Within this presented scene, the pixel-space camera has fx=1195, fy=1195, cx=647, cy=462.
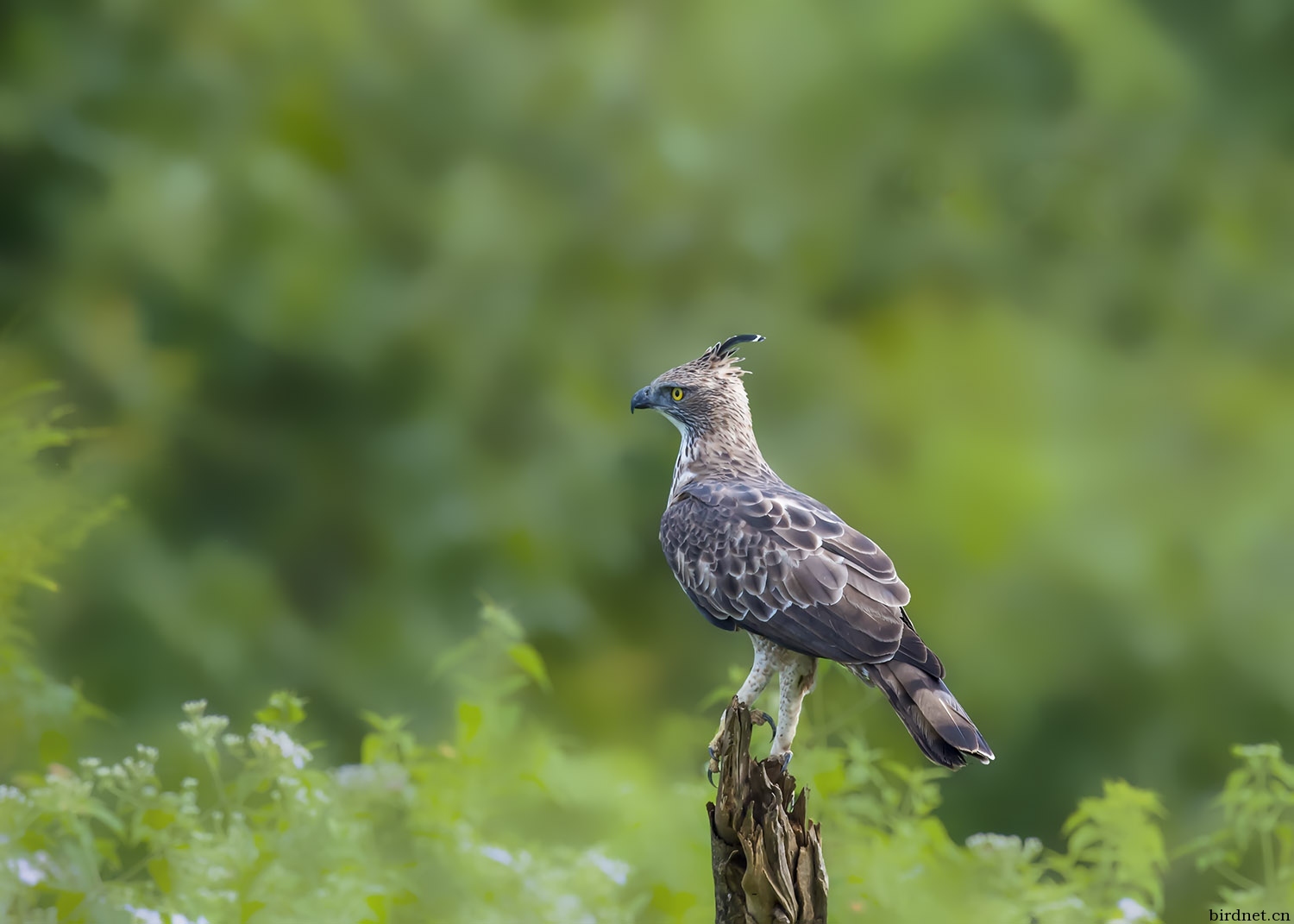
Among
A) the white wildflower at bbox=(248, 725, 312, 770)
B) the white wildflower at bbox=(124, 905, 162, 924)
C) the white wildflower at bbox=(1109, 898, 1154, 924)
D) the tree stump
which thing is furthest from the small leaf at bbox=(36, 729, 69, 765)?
the white wildflower at bbox=(1109, 898, 1154, 924)

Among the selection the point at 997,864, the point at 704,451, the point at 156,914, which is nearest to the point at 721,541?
the point at 704,451

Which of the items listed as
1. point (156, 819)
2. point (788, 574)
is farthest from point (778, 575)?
point (156, 819)

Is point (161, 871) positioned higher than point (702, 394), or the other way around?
point (702, 394)

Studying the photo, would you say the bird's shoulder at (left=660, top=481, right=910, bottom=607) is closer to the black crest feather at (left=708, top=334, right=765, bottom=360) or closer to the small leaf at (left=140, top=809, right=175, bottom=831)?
the black crest feather at (left=708, top=334, right=765, bottom=360)

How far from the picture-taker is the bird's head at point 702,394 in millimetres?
2902

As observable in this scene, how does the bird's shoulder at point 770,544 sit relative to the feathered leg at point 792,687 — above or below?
above

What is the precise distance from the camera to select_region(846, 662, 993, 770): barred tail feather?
7.16 ft

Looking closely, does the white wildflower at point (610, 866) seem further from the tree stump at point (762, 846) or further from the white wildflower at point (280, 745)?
the tree stump at point (762, 846)

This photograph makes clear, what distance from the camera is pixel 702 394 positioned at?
2.90 meters

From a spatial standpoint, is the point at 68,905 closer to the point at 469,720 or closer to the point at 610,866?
the point at 469,720

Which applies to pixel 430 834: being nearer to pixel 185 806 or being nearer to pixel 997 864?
pixel 185 806

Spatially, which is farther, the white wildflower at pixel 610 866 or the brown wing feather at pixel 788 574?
the white wildflower at pixel 610 866

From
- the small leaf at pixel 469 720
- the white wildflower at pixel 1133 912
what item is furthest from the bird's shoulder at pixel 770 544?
the white wildflower at pixel 1133 912

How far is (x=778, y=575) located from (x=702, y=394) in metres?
0.58
